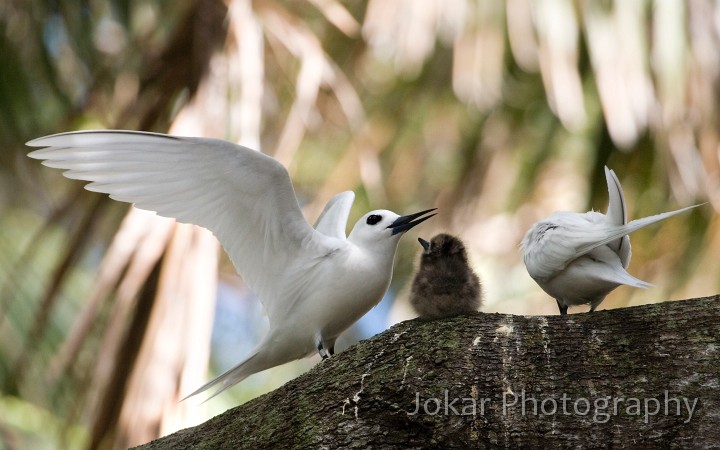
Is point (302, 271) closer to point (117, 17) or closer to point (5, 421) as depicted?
point (117, 17)

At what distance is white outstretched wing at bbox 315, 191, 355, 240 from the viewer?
6941mm

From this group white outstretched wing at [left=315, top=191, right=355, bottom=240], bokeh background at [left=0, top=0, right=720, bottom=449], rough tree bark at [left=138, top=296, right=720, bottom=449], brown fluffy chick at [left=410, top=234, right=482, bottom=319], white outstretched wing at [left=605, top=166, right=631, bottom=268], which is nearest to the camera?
rough tree bark at [left=138, top=296, right=720, bottom=449]

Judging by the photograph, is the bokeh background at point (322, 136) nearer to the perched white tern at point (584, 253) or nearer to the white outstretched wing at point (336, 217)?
the white outstretched wing at point (336, 217)

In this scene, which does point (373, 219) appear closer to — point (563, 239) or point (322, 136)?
point (563, 239)

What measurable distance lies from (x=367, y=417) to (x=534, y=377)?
2.15 feet

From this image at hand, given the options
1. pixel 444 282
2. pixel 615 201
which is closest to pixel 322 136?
pixel 444 282

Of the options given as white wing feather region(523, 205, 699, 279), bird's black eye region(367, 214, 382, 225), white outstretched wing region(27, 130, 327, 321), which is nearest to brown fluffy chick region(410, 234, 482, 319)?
white wing feather region(523, 205, 699, 279)

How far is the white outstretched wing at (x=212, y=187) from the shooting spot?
5801mm

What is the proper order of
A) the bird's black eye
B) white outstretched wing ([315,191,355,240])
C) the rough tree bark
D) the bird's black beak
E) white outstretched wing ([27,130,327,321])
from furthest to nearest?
white outstretched wing ([315,191,355,240])
the bird's black eye
the bird's black beak
white outstretched wing ([27,130,327,321])
the rough tree bark

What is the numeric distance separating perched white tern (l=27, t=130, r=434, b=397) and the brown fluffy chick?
40 cm

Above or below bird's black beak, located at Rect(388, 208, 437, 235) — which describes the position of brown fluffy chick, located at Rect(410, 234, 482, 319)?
below

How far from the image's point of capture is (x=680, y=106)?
35.5ft

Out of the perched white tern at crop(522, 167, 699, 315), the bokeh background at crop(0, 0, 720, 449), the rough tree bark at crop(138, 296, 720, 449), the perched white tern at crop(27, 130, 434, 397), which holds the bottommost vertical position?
the rough tree bark at crop(138, 296, 720, 449)

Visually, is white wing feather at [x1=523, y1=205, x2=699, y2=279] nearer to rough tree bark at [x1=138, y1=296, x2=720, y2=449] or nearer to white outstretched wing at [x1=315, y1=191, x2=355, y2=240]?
rough tree bark at [x1=138, y1=296, x2=720, y2=449]
